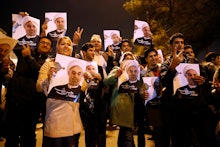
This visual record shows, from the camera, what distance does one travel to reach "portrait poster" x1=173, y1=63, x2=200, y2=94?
5094mm

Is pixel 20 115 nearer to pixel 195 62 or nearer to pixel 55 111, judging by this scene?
pixel 55 111

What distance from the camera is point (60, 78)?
4.23 meters

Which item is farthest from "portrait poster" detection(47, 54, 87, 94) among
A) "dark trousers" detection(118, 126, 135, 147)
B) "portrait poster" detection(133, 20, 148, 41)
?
"portrait poster" detection(133, 20, 148, 41)

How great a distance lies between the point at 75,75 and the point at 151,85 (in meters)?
1.91

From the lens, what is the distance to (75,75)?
4309 millimetres

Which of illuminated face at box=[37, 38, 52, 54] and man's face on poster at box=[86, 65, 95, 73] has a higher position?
illuminated face at box=[37, 38, 52, 54]

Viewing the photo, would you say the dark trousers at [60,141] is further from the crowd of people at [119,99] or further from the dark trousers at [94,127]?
the dark trousers at [94,127]

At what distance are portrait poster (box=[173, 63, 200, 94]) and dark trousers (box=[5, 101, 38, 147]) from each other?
243cm

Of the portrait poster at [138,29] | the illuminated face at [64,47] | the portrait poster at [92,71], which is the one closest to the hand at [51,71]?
the illuminated face at [64,47]

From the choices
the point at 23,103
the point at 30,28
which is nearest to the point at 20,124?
the point at 23,103

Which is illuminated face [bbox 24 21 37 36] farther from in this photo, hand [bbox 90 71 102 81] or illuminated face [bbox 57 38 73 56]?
hand [bbox 90 71 102 81]

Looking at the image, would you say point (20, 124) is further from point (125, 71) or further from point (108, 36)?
point (108, 36)

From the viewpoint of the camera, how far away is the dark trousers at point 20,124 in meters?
5.09

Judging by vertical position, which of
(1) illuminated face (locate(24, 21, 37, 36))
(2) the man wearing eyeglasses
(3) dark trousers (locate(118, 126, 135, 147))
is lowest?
(3) dark trousers (locate(118, 126, 135, 147))
